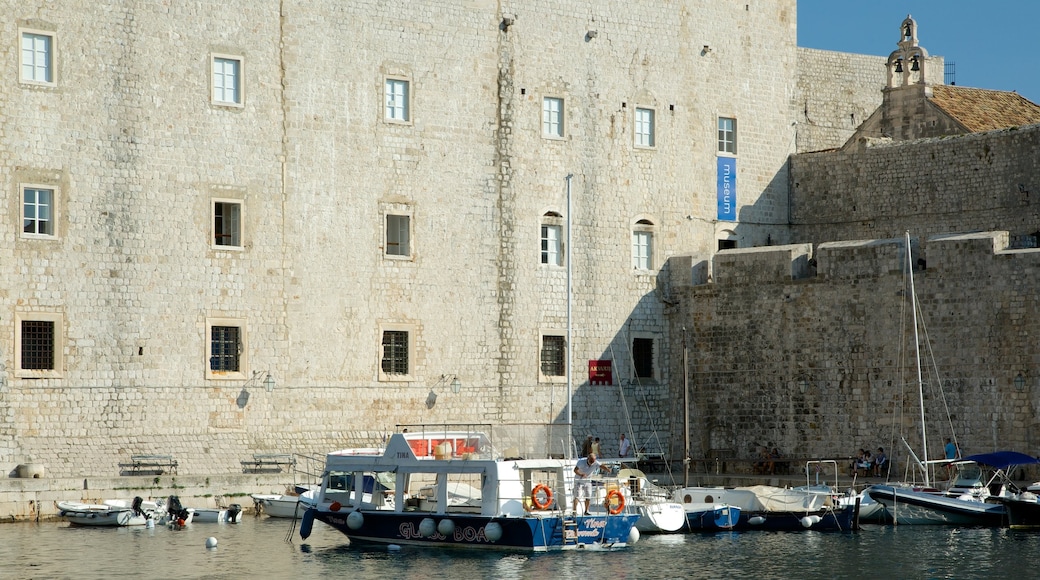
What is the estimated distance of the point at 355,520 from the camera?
30000 mm

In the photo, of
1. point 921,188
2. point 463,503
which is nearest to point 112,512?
point 463,503

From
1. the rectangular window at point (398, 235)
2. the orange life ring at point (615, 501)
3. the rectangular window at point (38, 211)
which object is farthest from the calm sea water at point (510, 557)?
the rectangular window at point (398, 235)

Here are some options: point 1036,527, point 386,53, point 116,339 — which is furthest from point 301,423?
point 1036,527

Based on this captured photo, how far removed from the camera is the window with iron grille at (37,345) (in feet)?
109

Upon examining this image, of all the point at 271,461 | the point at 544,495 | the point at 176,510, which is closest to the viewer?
the point at 544,495

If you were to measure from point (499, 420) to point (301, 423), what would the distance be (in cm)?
465

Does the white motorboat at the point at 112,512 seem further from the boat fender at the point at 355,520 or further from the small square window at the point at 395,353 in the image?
the small square window at the point at 395,353

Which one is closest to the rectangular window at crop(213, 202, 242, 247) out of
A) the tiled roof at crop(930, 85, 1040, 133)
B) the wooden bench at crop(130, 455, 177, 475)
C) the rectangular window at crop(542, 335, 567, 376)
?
the wooden bench at crop(130, 455, 177, 475)

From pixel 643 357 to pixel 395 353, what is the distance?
21.2 ft

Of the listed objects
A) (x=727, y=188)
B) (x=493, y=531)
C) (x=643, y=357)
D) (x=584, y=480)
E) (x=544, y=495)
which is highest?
(x=727, y=188)

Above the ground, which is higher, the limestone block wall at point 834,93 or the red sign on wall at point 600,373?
the limestone block wall at point 834,93

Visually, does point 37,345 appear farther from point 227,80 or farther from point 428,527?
point 428,527

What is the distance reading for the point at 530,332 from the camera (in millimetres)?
39125

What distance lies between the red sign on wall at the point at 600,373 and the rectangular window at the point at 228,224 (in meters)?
8.69
